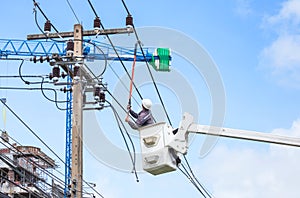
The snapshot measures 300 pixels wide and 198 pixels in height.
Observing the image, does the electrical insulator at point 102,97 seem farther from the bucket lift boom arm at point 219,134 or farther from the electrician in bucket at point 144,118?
the bucket lift boom arm at point 219,134

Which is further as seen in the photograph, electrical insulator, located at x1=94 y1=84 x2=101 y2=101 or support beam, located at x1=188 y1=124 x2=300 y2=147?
electrical insulator, located at x1=94 y1=84 x2=101 y2=101

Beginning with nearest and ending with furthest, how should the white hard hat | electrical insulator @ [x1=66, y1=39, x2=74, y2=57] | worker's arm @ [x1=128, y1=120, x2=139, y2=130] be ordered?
worker's arm @ [x1=128, y1=120, x2=139, y2=130]
the white hard hat
electrical insulator @ [x1=66, y1=39, x2=74, y2=57]

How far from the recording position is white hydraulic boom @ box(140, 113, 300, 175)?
34.7 ft

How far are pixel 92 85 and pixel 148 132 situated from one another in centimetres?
1046

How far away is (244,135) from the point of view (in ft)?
36.7

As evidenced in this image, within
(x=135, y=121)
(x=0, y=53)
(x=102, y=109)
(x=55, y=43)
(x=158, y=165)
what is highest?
(x=0, y=53)

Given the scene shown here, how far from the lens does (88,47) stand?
2184 cm

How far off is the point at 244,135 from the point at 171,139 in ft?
3.89

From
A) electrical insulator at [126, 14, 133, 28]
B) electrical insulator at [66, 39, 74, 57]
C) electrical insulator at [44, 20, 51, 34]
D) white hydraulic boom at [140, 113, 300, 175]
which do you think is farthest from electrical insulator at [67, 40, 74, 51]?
white hydraulic boom at [140, 113, 300, 175]

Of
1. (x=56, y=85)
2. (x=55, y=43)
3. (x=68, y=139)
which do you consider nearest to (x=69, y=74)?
(x=56, y=85)

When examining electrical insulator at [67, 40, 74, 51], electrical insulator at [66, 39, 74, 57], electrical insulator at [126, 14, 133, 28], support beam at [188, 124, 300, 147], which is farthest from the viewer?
electrical insulator at [67, 40, 74, 51]

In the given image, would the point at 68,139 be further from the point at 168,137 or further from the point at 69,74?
the point at 168,137

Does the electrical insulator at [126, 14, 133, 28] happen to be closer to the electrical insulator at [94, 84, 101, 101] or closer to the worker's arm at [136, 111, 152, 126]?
the electrical insulator at [94, 84, 101, 101]

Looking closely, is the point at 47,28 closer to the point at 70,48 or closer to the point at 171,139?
the point at 70,48
